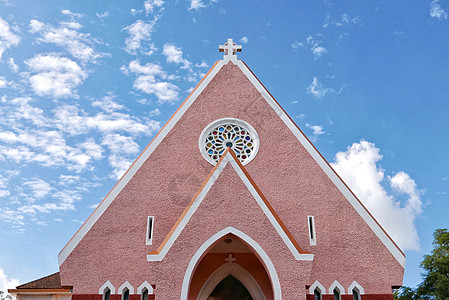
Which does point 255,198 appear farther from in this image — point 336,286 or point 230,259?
point 336,286

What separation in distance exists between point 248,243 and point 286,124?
4726 mm

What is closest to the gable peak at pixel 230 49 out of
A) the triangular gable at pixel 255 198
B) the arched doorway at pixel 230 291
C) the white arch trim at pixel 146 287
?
the triangular gable at pixel 255 198

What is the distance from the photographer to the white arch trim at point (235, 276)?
12.1m

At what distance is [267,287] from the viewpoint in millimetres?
12047

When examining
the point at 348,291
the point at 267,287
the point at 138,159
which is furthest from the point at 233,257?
the point at 138,159

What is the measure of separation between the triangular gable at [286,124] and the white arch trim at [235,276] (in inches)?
144

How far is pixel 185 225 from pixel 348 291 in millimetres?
4845

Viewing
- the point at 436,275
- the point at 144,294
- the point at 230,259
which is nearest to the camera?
the point at 144,294

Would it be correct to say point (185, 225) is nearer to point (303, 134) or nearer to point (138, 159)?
point (138, 159)

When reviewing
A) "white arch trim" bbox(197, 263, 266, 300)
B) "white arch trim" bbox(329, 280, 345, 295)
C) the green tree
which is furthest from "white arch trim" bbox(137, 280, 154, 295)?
the green tree

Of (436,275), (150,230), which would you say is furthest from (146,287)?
(436,275)

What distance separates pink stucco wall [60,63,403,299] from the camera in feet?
33.7

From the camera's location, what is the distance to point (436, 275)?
24.7 metres

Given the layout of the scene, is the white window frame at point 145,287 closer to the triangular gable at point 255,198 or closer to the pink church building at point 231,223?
the pink church building at point 231,223
